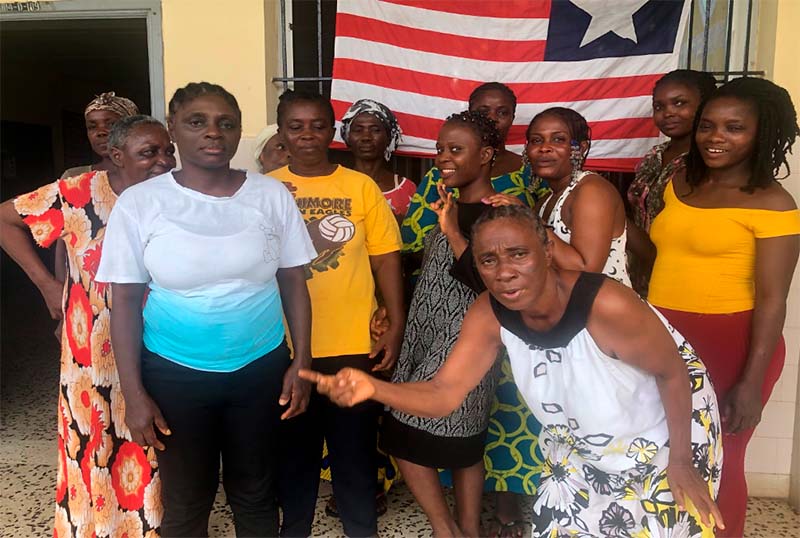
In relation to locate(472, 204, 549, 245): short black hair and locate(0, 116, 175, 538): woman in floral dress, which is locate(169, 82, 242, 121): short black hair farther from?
locate(472, 204, 549, 245): short black hair

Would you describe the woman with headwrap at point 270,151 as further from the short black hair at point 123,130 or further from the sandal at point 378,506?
the sandal at point 378,506

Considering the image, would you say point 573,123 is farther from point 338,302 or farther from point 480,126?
point 338,302

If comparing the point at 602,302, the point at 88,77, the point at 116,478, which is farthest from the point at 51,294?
the point at 88,77

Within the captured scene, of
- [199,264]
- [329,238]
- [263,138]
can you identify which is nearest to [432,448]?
[329,238]

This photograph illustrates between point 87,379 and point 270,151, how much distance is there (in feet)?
4.37

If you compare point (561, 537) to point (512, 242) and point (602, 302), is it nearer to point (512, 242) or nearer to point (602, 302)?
point (602, 302)

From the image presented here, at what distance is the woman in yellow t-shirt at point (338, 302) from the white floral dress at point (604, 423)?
28.2 inches

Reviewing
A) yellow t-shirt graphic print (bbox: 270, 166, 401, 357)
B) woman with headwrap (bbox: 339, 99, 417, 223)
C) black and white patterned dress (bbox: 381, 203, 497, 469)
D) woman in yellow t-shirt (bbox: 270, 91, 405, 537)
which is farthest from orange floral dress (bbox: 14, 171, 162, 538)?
woman with headwrap (bbox: 339, 99, 417, 223)

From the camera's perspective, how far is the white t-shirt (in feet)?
5.85

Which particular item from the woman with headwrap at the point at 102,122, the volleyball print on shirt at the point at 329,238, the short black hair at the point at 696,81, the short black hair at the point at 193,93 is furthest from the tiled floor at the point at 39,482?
the short black hair at the point at 696,81

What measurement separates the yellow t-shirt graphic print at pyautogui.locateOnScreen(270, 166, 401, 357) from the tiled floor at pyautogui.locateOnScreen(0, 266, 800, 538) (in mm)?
997

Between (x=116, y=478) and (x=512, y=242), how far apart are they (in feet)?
5.75

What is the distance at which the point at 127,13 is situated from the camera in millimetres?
3256

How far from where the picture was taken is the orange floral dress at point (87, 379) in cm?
217
